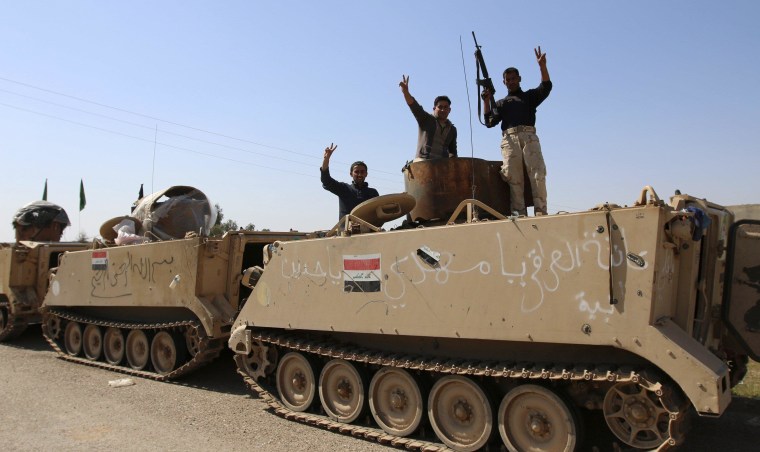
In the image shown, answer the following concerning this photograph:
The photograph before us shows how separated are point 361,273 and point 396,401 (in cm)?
123

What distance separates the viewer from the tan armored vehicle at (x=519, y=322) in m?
4.16

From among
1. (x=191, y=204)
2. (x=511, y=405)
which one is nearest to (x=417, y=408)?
(x=511, y=405)

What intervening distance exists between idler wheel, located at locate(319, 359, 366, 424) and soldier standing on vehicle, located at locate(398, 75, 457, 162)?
2471 mm

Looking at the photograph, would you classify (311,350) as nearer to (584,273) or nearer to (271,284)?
(271,284)

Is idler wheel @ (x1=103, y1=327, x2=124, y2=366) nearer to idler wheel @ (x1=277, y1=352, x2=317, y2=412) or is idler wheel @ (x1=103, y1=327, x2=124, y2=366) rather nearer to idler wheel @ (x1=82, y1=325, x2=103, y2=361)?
idler wheel @ (x1=82, y1=325, x2=103, y2=361)

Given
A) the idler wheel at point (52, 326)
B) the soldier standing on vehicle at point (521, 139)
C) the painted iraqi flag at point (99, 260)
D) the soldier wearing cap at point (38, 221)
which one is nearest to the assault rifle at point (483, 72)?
the soldier standing on vehicle at point (521, 139)

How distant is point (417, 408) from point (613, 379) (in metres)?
1.92

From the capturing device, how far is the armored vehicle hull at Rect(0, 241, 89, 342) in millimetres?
11828

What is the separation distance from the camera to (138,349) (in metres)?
9.16

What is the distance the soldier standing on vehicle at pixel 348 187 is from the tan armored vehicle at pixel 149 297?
1.46 metres

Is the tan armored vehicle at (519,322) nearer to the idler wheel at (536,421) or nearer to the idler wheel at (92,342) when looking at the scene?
the idler wheel at (536,421)

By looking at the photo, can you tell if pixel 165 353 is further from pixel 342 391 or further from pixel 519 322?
pixel 519 322

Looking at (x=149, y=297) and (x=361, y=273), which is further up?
(x=361, y=273)

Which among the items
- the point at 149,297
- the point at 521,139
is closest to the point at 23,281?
the point at 149,297
